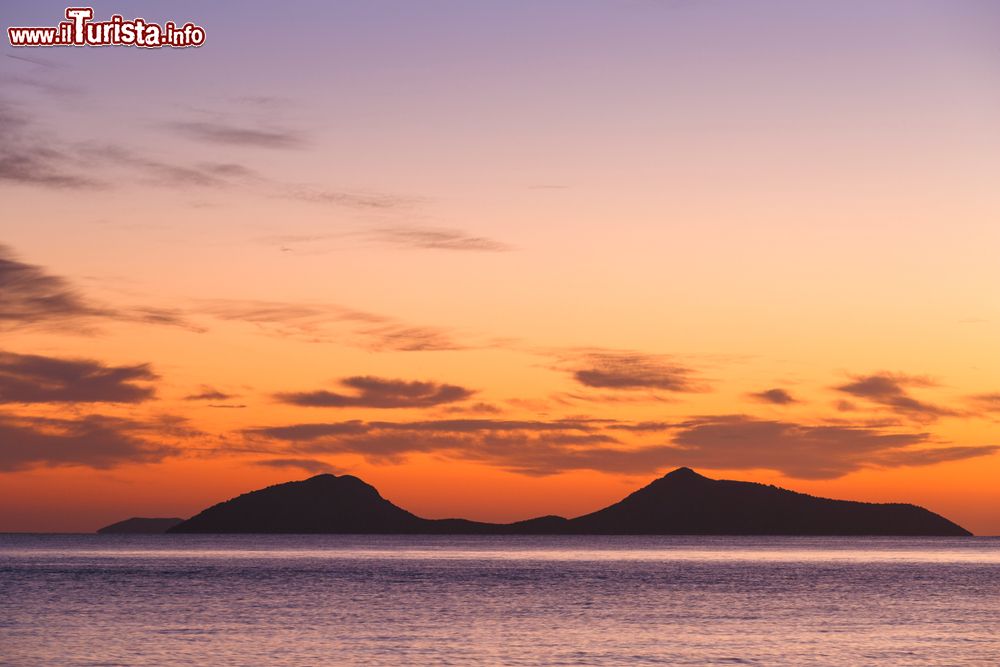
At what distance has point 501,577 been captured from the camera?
439 feet

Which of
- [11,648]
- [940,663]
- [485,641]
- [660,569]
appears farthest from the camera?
[660,569]

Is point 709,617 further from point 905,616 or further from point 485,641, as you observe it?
point 485,641

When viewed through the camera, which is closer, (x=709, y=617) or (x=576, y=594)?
(x=709, y=617)

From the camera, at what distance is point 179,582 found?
119m

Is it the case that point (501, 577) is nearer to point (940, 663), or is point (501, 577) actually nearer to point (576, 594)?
point (576, 594)

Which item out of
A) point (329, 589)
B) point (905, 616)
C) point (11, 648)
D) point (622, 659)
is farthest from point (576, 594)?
point (11, 648)

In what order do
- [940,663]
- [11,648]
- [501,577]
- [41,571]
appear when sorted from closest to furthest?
1. [940,663]
2. [11,648]
3. [501,577]
4. [41,571]

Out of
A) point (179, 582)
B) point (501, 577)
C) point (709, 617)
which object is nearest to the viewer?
point (709, 617)

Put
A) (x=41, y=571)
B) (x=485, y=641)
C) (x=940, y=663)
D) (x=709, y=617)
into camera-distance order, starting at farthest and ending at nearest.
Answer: (x=41, y=571) → (x=709, y=617) → (x=485, y=641) → (x=940, y=663)

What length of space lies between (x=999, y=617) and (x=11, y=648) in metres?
59.0

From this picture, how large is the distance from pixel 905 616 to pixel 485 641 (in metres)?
31.8

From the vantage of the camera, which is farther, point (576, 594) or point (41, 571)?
point (41, 571)

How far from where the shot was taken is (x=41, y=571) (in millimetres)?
144875

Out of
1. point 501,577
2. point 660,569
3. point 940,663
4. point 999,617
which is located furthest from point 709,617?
point 660,569
